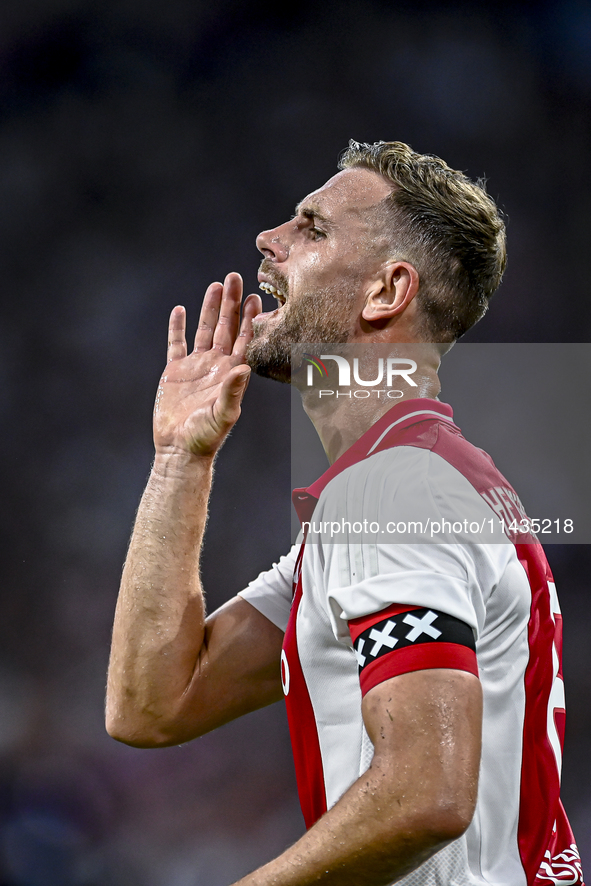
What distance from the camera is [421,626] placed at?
3.09 ft

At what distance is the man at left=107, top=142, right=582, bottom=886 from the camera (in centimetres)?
93

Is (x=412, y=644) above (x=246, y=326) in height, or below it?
below

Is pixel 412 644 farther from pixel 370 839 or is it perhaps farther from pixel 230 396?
pixel 230 396

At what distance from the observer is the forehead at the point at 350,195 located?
64.2 inches

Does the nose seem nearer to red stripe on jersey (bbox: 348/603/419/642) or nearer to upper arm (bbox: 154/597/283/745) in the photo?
upper arm (bbox: 154/597/283/745)

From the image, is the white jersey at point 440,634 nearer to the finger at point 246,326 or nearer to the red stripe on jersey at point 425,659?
the red stripe on jersey at point 425,659

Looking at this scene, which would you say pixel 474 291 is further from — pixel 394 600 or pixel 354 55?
pixel 354 55

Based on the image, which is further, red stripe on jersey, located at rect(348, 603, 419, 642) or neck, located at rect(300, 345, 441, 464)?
neck, located at rect(300, 345, 441, 464)

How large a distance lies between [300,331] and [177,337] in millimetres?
406

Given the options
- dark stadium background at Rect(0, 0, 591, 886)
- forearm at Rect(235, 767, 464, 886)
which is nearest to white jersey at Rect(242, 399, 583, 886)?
forearm at Rect(235, 767, 464, 886)

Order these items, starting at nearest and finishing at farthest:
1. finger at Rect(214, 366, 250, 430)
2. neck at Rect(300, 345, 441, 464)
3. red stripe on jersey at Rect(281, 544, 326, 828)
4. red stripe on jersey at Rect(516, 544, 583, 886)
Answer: red stripe on jersey at Rect(516, 544, 583, 886)
red stripe on jersey at Rect(281, 544, 326, 828)
neck at Rect(300, 345, 441, 464)
finger at Rect(214, 366, 250, 430)

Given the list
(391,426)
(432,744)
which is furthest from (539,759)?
(391,426)

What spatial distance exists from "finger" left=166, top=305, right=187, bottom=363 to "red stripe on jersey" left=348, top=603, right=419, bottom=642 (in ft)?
3.29

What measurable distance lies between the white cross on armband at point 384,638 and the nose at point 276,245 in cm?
94
